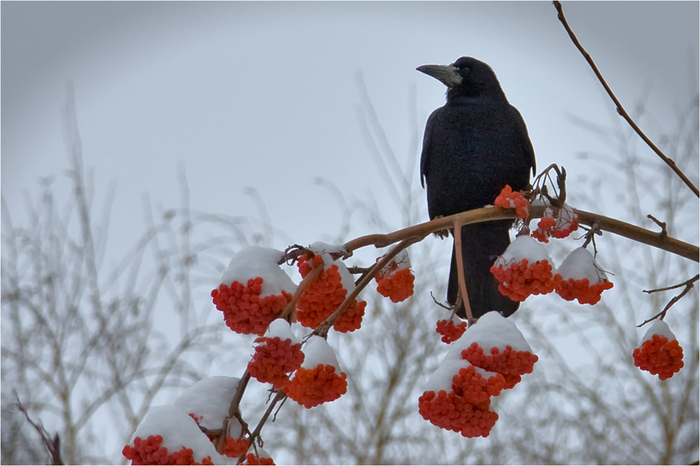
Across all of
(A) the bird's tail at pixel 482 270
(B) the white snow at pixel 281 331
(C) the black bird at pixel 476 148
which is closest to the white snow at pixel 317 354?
(B) the white snow at pixel 281 331

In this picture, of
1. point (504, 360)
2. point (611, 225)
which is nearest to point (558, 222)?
point (611, 225)

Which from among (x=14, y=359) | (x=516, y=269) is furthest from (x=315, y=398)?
(x=14, y=359)

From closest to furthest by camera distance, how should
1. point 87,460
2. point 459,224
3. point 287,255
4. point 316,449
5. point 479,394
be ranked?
1. point 479,394
2. point 287,255
3. point 459,224
4. point 87,460
5. point 316,449

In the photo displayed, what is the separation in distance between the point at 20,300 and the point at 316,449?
2.07 meters

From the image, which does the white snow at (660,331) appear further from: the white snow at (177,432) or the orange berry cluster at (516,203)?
the white snow at (177,432)

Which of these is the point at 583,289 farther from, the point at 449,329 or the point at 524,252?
the point at 449,329

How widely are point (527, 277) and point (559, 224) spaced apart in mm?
289

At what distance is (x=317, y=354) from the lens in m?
1.28

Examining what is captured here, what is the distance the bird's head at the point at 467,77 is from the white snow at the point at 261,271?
2.10m

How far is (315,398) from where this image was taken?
131 cm

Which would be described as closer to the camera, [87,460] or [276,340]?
[276,340]

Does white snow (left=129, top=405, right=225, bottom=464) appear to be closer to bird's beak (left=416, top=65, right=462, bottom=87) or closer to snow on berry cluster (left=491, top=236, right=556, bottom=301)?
snow on berry cluster (left=491, top=236, right=556, bottom=301)

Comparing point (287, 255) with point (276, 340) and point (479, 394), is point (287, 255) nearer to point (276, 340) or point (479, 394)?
point (276, 340)

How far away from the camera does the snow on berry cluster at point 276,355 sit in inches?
45.8
